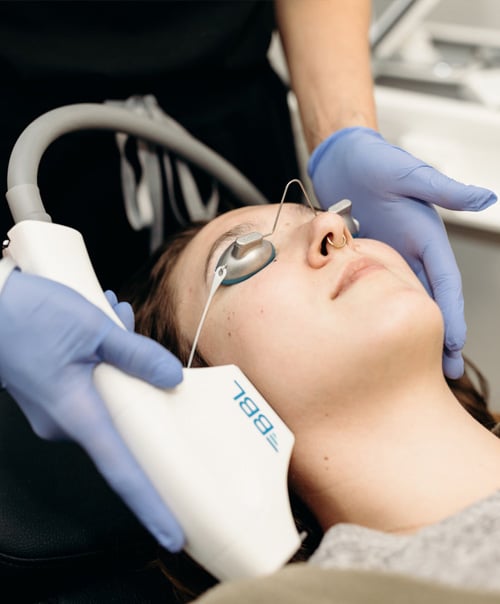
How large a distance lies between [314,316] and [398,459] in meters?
0.23

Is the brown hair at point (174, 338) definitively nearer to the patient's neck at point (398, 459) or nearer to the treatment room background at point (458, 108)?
the patient's neck at point (398, 459)

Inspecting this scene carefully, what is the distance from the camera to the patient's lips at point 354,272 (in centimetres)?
97

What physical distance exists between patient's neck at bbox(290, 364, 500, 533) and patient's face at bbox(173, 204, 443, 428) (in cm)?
6

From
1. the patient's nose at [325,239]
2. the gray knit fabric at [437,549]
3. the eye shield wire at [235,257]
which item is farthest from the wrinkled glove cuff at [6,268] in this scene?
the gray knit fabric at [437,549]

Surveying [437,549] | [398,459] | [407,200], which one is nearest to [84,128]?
[407,200]

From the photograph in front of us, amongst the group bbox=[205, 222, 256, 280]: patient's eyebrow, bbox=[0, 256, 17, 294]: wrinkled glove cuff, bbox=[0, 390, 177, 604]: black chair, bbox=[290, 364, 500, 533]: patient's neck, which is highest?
bbox=[0, 256, 17, 294]: wrinkled glove cuff

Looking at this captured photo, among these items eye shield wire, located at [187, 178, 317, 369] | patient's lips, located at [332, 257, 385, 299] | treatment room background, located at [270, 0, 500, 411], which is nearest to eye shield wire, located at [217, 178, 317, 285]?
eye shield wire, located at [187, 178, 317, 369]

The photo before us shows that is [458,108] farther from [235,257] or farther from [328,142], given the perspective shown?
[235,257]

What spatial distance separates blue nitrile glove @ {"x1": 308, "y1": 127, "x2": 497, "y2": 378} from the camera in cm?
111

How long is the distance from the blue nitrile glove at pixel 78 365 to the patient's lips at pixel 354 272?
29 cm

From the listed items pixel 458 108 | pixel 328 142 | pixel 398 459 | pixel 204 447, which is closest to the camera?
pixel 204 447

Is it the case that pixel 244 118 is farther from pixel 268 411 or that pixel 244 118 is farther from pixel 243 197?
pixel 268 411

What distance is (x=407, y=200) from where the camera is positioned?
47.5 inches

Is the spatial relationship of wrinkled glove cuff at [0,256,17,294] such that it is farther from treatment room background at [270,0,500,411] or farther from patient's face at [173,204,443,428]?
treatment room background at [270,0,500,411]
